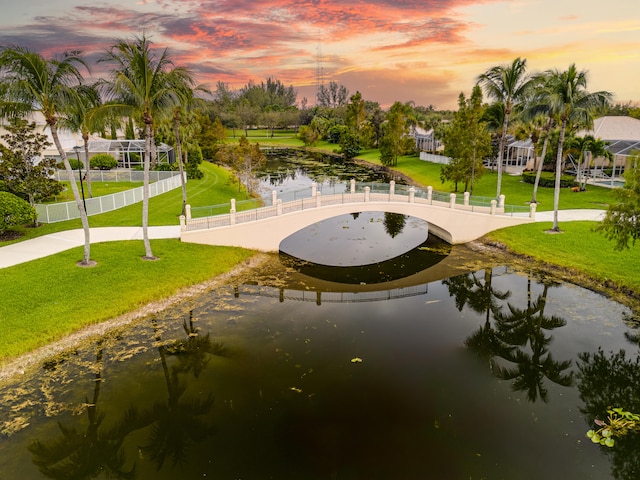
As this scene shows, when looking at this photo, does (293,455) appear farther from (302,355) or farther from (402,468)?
(302,355)

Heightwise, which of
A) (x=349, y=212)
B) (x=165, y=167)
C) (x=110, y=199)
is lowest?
(x=349, y=212)

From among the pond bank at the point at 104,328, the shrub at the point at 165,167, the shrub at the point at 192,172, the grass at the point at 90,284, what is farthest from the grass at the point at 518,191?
the shrub at the point at 165,167

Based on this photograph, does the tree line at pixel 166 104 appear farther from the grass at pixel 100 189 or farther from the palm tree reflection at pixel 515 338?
the palm tree reflection at pixel 515 338

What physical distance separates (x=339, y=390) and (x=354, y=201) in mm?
19395

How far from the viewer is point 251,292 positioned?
80.0 feet

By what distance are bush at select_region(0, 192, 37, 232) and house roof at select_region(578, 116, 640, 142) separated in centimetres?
6334

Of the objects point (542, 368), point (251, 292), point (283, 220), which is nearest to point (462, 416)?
point (542, 368)

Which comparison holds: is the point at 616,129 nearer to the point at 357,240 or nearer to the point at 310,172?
the point at 310,172

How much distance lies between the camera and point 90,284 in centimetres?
2184

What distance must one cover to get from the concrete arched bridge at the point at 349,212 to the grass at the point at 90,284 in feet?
4.85

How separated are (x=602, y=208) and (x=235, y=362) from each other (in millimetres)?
38300

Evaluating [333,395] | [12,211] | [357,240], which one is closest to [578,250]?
[357,240]

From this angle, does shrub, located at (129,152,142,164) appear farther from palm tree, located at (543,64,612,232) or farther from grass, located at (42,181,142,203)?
palm tree, located at (543,64,612,232)

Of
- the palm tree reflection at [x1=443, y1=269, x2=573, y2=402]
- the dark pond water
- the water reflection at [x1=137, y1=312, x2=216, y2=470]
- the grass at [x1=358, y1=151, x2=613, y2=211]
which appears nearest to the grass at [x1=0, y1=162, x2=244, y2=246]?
the dark pond water
